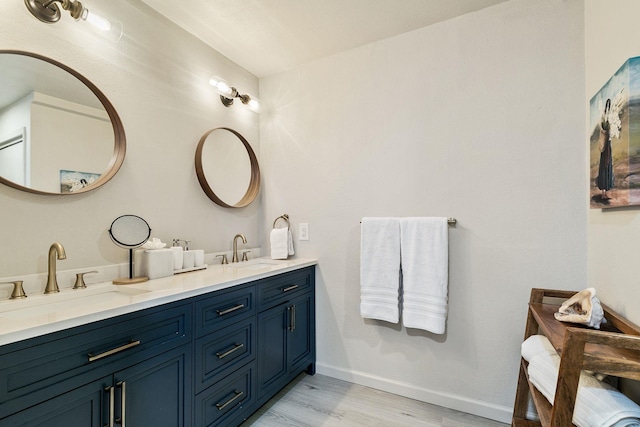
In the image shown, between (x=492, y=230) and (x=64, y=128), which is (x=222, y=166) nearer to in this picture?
(x=64, y=128)

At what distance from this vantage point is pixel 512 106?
5.53 feet

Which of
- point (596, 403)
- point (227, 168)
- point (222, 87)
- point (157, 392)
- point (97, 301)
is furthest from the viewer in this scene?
point (227, 168)

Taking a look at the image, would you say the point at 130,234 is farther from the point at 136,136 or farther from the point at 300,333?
the point at 300,333

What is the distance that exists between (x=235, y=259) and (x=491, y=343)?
1764 mm

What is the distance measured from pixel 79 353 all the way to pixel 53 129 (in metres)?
1.04

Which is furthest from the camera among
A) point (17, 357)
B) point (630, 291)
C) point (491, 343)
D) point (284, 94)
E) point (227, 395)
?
point (284, 94)

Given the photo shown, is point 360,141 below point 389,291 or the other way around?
the other way around

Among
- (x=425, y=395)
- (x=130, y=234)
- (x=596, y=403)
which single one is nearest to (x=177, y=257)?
(x=130, y=234)

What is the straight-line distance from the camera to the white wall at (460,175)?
5.21 feet

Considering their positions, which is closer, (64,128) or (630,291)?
(630,291)

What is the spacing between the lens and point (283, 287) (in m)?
1.91

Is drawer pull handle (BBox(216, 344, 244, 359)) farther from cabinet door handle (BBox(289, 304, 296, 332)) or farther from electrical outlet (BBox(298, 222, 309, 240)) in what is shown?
electrical outlet (BBox(298, 222, 309, 240))

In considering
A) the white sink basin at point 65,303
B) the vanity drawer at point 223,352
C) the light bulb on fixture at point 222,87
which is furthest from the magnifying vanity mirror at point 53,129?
the vanity drawer at point 223,352

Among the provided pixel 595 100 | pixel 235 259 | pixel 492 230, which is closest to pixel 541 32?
pixel 595 100
